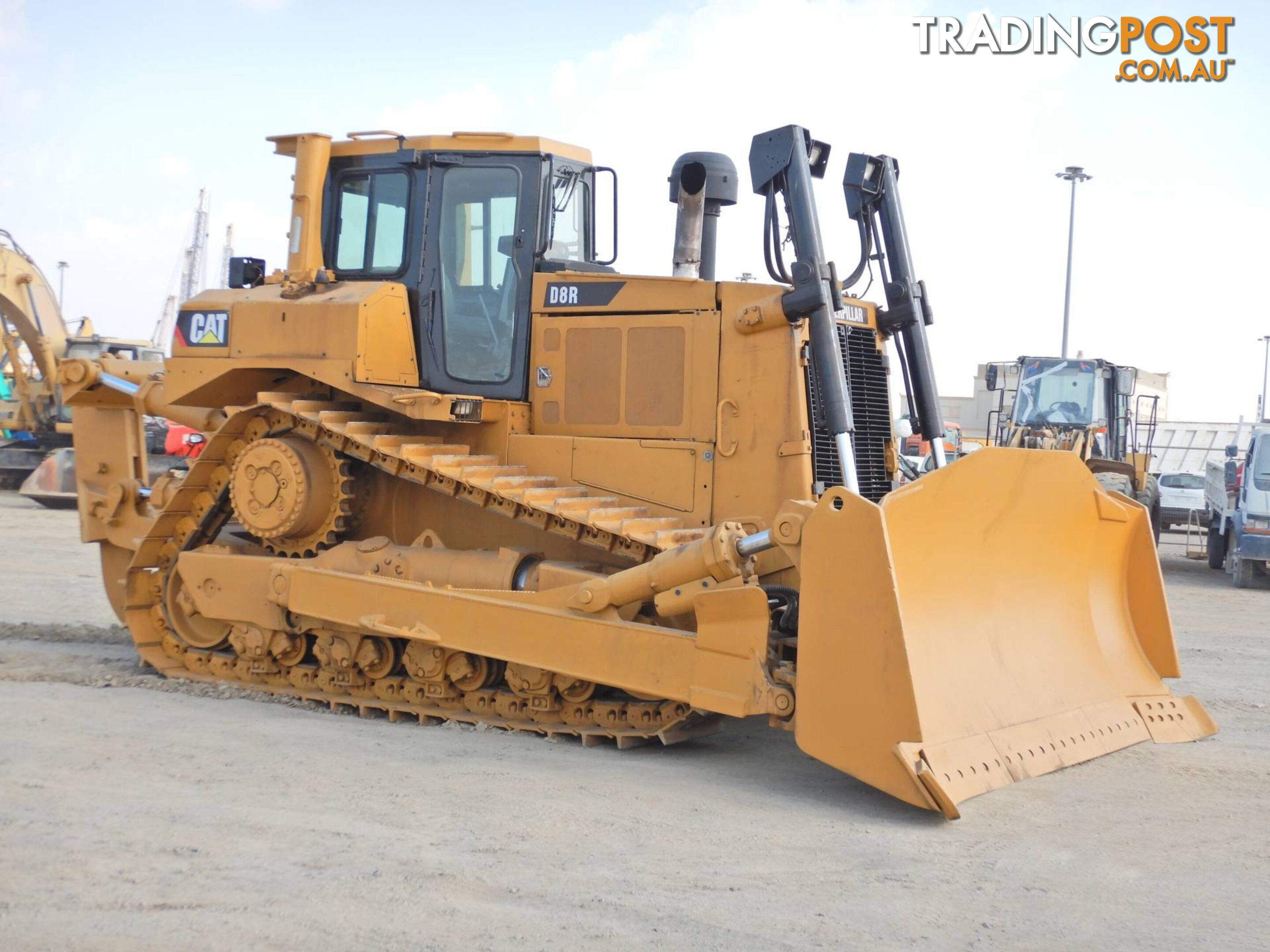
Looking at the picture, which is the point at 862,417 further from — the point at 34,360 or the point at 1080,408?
the point at 34,360

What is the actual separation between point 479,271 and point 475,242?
18 cm

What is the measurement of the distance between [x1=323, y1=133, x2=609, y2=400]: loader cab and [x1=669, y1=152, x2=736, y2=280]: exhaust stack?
642 mm

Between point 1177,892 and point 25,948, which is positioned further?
point 1177,892

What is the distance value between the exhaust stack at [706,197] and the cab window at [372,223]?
5.66 feet

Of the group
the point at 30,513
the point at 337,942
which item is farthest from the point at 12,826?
the point at 30,513

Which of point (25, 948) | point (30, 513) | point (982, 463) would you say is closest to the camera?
point (25, 948)

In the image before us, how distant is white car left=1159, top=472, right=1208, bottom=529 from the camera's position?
2495 centimetres

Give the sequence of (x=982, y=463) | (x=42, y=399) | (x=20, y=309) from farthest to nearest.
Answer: (x=42, y=399)
(x=20, y=309)
(x=982, y=463)

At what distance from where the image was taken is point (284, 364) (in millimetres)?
7812

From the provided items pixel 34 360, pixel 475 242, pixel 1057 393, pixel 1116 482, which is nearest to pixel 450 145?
pixel 475 242

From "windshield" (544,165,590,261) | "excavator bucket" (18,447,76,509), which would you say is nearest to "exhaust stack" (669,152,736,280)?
"windshield" (544,165,590,261)

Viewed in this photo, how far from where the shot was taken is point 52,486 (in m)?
21.0

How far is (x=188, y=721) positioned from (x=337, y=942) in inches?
133

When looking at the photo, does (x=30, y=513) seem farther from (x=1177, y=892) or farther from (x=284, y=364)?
(x=1177, y=892)
